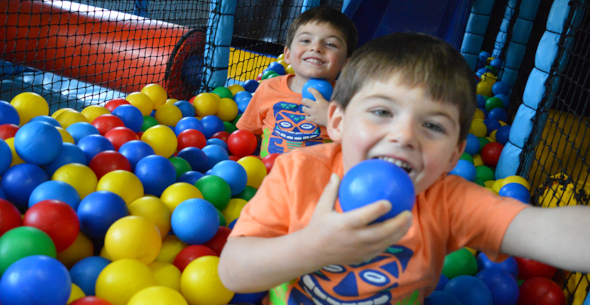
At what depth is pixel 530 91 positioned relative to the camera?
178 centimetres

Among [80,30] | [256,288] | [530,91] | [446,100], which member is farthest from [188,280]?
[80,30]

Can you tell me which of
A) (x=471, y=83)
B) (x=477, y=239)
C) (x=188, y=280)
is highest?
(x=471, y=83)

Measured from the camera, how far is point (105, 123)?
1.71m

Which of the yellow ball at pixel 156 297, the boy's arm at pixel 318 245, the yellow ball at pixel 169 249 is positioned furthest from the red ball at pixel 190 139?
the boy's arm at pixel 318 245

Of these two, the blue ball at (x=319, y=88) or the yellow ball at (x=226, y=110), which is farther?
the yellow ball at (x=226, y=110)

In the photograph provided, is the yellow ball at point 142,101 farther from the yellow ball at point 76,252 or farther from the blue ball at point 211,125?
the yellow ball at point 76,252

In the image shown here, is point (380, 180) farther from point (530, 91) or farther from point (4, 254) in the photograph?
point (530, 91)

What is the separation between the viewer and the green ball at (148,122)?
1.94m

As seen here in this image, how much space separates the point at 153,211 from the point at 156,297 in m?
0.37

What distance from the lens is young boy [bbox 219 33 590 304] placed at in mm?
654

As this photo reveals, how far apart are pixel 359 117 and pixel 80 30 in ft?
9.32

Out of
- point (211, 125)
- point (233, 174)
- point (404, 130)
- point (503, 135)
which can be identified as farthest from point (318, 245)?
point (503, 135)

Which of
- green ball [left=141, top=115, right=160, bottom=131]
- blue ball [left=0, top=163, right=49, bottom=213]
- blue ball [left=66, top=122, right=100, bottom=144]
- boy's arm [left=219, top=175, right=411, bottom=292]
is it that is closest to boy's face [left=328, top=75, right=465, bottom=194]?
boy's arm [left=219, top=175, right=411, bottom=292]

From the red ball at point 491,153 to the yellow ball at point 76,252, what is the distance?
5.87 ft
